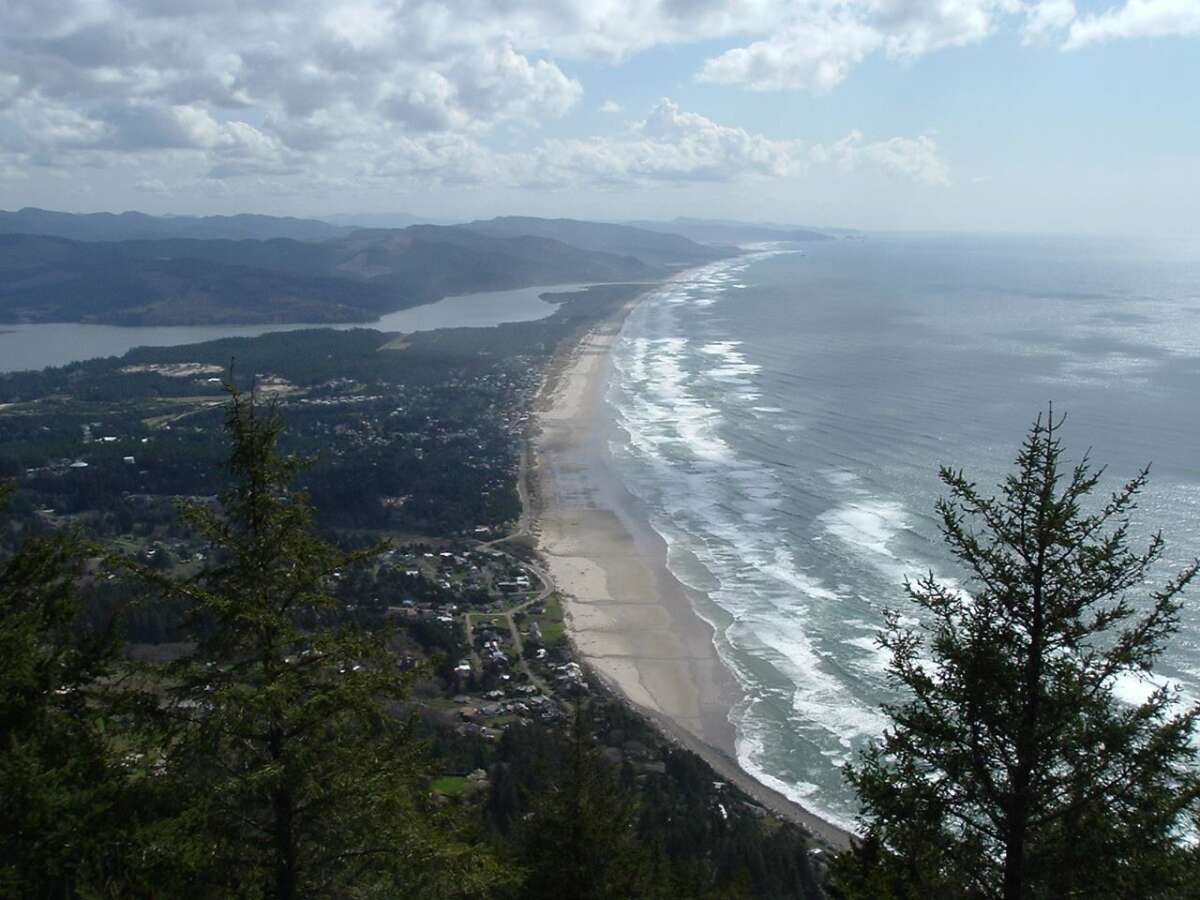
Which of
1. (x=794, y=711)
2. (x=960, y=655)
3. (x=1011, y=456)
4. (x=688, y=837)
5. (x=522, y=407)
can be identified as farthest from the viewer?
(x=522, y=407)

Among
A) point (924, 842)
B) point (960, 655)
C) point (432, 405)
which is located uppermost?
point (960, 655)

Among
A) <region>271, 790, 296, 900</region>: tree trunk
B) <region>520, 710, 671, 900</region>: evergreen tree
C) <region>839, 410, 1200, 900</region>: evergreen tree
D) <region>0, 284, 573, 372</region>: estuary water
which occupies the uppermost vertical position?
<region>839, 410, 1200, 900</region>: evergreen tree

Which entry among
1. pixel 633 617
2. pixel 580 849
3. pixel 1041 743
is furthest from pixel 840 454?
pixel 1041 743

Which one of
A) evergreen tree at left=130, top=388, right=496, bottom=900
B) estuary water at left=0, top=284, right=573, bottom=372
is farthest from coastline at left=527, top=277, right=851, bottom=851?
estuary water at left=0, top=284, right=573, bottom=372

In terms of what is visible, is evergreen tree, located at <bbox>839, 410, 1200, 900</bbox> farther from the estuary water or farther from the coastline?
the estuary water

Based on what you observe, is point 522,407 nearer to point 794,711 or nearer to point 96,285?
point 794,711

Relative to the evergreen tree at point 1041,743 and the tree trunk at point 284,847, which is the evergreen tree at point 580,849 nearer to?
the tree trunk at point 284,847

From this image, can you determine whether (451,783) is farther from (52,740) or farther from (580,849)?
(52,740)

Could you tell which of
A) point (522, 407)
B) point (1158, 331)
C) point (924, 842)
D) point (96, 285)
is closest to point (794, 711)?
point (924, 842)
